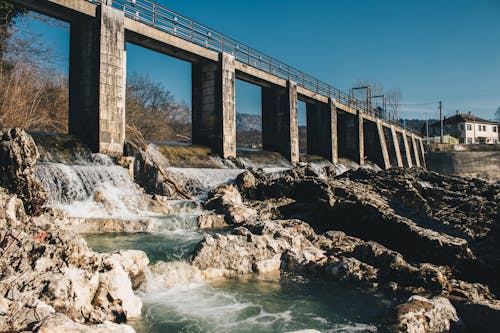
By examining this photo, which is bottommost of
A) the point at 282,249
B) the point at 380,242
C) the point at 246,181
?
the point at 380,242

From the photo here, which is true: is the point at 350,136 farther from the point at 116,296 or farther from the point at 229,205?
the point at 116,296

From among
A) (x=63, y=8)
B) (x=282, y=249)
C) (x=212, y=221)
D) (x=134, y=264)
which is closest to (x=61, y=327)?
(x=134, y=264)

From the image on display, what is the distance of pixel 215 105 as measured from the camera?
855 inches

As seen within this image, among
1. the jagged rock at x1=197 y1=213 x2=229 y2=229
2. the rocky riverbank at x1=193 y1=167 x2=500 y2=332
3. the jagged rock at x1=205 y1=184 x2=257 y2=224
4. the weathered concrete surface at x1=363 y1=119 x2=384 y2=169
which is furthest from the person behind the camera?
the weathered concrete surface at x1=363 y1=119 x2=384 y2=169

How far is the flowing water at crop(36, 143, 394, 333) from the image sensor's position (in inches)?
217

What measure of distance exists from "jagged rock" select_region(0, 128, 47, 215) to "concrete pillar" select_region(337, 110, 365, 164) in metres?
32.9

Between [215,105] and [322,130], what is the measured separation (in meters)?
14.8

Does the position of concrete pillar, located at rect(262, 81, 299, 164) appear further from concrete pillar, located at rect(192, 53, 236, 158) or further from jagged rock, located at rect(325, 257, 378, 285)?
jagged rock, located at rect(325, 257, 378, 285)

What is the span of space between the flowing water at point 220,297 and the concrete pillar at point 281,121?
57.5ft

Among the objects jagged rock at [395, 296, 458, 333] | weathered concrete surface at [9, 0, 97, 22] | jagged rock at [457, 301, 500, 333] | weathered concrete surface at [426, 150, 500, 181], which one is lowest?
jagged rock at [457, 301, 500, 333]

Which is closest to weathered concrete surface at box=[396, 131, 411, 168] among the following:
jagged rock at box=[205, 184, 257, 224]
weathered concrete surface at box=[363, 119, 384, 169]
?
weathered concrete surface at box=[363, 119, 384, 169]

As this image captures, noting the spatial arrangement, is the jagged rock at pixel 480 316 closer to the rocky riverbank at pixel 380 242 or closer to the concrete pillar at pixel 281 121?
the rocky riverbank at pixel 380 242

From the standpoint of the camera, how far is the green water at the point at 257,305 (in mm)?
5457

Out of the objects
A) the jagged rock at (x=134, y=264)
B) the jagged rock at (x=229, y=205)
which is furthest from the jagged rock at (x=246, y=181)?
the jagged rock at (x=134, y=264)
